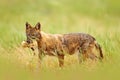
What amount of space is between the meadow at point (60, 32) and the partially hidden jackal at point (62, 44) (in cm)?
12

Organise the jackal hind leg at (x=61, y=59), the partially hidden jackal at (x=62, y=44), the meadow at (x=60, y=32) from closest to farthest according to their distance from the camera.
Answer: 1. the meadow at (x=60, y=32)
2. the jackal hind leg at (x=61, y=59)
3. the partially hidden jackal at (x=62, y=44)

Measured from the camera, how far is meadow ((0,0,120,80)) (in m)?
7.91

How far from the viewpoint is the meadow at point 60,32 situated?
791 centimetres

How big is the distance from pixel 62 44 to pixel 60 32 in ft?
15.4

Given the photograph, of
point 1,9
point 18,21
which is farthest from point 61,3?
point 18,21

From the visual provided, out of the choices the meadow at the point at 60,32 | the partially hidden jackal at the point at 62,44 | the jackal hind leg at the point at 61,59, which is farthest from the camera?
the partially hidden jackal at the point at 62,44

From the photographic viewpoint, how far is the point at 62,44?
36.5 ft

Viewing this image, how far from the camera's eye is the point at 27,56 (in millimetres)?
10547

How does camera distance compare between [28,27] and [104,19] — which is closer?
[28,27]

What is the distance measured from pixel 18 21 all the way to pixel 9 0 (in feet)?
12.8

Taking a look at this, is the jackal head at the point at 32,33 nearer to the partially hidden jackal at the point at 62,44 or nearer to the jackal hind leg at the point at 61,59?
the partially hidden jackal at the point at 62,44

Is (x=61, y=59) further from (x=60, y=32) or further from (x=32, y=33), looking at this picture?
(x=60, y=32)

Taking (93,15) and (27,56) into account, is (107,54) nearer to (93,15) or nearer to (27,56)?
(27,56)

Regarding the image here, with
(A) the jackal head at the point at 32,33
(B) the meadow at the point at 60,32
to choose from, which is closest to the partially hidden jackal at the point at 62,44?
(A) the jackal head at the point at 32,33
